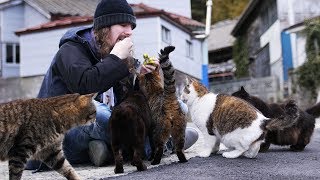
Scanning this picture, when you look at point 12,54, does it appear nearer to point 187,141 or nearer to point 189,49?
point 189,49

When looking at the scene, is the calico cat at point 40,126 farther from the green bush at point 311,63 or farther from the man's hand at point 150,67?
the green bush at point 311,63

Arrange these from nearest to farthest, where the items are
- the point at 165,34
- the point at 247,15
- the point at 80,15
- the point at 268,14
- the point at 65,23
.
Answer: the point at 165,34 → the point at 65,23 → the point at 80,15 → the point at 268,14 → the point at 247,15

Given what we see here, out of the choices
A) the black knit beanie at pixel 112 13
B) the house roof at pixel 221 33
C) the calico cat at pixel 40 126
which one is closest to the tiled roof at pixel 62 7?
the house roof at pixel 221 33

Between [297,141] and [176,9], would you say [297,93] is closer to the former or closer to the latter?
[176,9]

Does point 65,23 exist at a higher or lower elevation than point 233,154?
higher

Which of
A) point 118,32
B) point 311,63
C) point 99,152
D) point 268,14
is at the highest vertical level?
point 268,14

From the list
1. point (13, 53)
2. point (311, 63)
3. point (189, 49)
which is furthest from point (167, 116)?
point (13, 53)

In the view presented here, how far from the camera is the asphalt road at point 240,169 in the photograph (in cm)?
351

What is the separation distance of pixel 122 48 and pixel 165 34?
1538cm

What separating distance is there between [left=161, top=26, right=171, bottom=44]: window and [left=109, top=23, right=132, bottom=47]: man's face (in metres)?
14.6

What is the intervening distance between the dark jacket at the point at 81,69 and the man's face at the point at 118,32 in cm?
20

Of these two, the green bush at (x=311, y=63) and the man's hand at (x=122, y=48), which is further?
the green bush at (x=311, y=63)

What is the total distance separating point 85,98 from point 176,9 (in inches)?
785

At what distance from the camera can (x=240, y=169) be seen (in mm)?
3826
